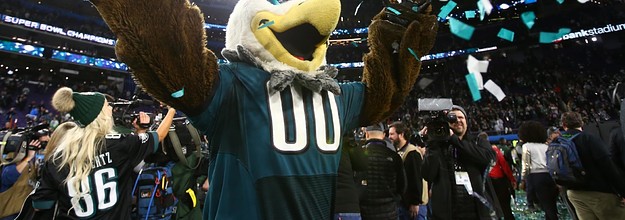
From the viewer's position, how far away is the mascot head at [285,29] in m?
1.38

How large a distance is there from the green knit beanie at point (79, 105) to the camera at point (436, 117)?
8.01ft

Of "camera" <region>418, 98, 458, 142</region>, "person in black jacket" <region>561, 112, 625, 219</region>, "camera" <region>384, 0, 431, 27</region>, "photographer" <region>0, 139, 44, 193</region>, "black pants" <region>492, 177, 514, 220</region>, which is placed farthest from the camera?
"black pants" <region>492, 177, 514, 220</region>

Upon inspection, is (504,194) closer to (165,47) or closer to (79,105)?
(79,105)

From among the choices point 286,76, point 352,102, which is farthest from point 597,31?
point 286,76

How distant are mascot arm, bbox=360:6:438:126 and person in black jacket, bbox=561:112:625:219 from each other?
3.03 metres

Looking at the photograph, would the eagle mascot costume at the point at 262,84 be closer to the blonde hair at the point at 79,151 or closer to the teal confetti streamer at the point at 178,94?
the teal confetti streamer at the point at 178,94

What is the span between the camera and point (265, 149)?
1.24 meters

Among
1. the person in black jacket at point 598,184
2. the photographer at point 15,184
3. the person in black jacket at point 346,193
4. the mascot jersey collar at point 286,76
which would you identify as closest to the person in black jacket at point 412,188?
the person in black jacket at point 346,193

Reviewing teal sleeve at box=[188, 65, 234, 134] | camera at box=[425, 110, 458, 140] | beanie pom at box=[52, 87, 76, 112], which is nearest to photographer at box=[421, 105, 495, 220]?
camera at box=[425, 110, 458, 140]

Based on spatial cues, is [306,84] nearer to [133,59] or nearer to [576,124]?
[133,59]

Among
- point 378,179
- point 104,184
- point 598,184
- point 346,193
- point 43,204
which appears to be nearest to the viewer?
point 43,204

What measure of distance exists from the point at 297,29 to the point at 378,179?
2664 millimetres

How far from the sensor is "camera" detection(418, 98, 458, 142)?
308 centimetres

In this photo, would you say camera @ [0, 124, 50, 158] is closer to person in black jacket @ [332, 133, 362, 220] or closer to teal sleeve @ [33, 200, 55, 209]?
teal sleeve @ [33, 200, 55, 209]
